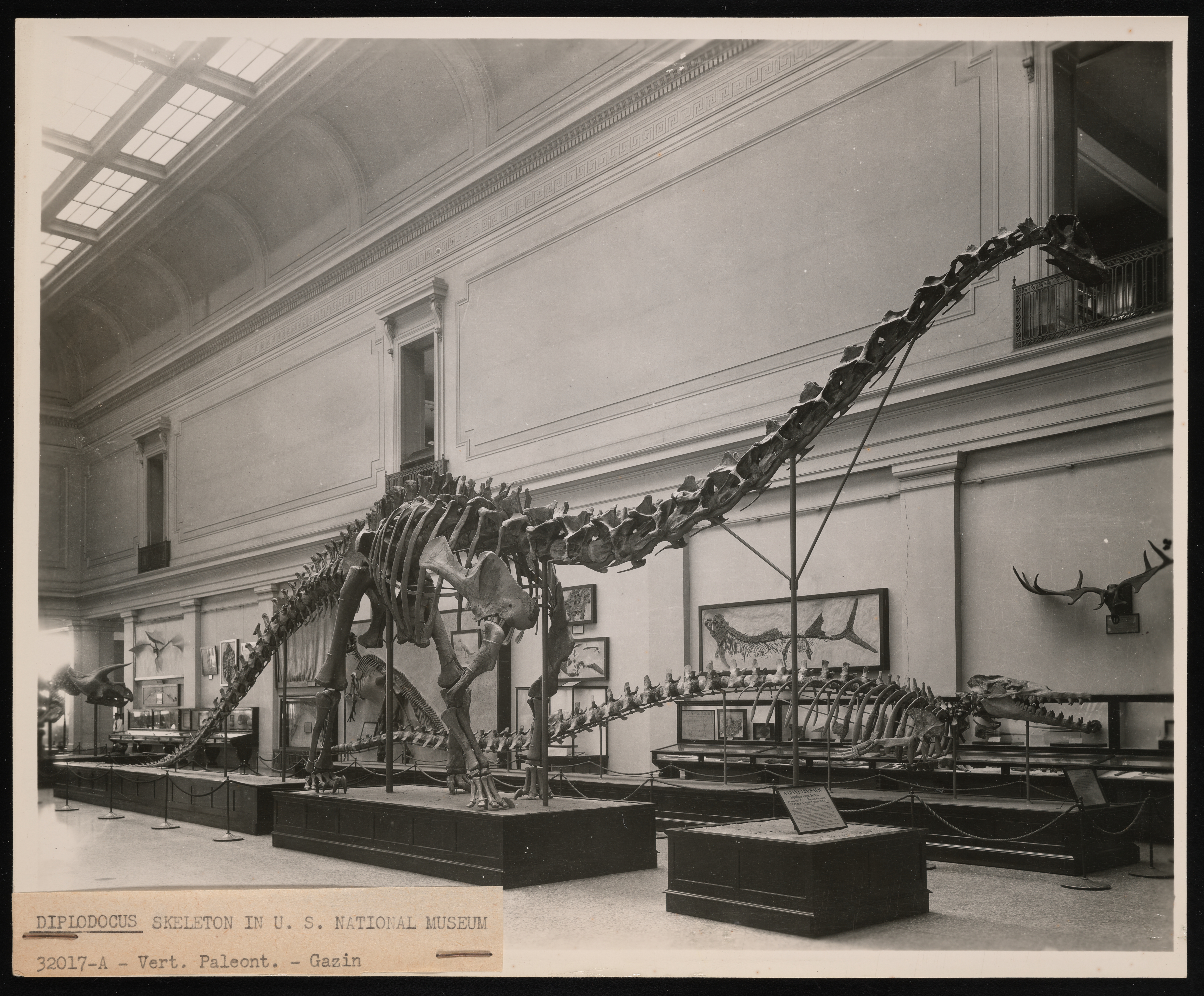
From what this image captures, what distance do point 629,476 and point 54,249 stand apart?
6753 millimetres

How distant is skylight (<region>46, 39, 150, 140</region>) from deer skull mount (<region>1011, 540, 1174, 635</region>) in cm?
719

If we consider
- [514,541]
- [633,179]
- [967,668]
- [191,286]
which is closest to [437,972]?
[514,541]

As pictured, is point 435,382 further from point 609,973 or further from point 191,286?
point 609,973

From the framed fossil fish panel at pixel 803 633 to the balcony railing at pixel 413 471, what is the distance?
4.04m

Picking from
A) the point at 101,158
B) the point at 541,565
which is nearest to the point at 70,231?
the point at 101,158

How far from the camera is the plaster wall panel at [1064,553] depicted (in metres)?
8.07

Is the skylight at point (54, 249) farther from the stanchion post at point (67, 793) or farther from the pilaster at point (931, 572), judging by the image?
the pilaster at point (931, 572)

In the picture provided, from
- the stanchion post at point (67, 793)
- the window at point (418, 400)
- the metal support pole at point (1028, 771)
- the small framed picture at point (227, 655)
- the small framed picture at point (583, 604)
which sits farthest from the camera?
the window at point (418, 400)

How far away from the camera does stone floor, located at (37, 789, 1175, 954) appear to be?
5652 millimetres

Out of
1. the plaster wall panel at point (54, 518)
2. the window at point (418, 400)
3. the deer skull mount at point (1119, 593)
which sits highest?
the window at point (418, 400)

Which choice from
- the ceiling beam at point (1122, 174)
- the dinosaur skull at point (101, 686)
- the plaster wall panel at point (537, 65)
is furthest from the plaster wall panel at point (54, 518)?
the ceiling beam at point (1122, 174)

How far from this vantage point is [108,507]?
375 inches

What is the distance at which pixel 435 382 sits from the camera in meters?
14.6

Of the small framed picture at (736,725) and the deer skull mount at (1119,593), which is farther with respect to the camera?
the small framed picture at (736,725)
